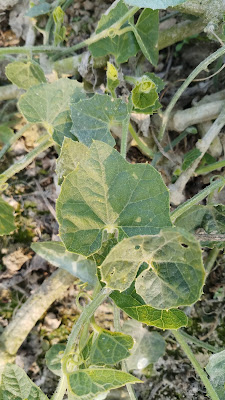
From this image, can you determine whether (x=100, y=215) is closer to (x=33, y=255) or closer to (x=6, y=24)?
(x=33, y=255)

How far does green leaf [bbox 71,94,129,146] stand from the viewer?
46.0 inches

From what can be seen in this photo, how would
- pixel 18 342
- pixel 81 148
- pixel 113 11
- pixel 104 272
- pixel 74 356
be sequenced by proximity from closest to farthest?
1. pixel 104 272
2. pixel 81 148
3. pixel 74 356
4. pixel 113 11
5. pixel 18 342

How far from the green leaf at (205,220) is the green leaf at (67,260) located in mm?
326

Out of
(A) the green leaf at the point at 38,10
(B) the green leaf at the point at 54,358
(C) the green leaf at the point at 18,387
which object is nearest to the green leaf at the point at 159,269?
(C) the green leaf at the point at 18,387

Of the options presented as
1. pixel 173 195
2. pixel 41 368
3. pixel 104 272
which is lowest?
pixel 41 368

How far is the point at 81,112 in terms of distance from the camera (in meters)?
1.18

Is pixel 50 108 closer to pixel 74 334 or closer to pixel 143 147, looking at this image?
pixel 143 147

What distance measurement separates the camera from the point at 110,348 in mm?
1071

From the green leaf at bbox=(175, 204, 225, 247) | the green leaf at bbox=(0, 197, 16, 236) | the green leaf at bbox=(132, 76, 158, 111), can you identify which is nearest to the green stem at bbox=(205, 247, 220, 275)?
the green leaf at bbox=(175, 204, 225, 247)

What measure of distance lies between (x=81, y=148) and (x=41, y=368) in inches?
33.7

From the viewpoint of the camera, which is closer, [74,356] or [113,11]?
[74,356]

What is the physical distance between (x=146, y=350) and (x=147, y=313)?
1.49 feet

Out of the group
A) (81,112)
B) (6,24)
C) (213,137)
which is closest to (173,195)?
(213,137)

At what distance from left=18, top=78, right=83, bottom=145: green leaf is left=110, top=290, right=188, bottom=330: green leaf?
509 mm
